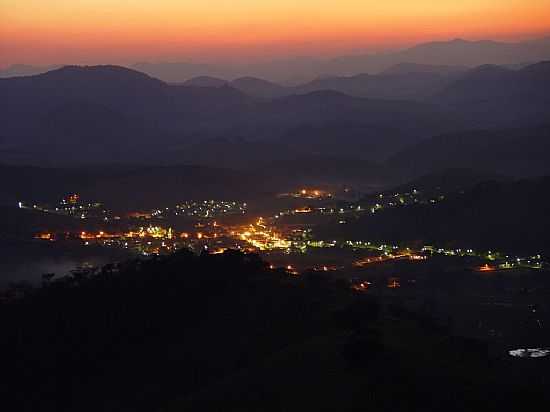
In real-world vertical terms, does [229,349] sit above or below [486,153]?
below

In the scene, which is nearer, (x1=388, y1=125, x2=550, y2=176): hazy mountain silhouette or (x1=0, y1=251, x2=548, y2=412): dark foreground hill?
(x1=0, y1=251, x2=548, y2=412): dark foreground hill

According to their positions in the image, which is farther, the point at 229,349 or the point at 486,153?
the point at 486,153

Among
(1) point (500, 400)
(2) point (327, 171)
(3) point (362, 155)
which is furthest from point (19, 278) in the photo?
(3) point (362, 155)

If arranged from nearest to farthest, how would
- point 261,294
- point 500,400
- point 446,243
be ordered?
point 500,400 < point 261,294 < point 446,243

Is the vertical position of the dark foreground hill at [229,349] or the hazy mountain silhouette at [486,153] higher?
the hazy mountain silhouette at [486,153]

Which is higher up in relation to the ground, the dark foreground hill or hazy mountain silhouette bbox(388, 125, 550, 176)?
hazy mountain silhouette bbox(388, 125, 550, 176)

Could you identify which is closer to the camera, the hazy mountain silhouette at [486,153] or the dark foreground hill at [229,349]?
the dark foreground hill at [229,349]

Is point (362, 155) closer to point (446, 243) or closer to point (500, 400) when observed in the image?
point (446, 243)

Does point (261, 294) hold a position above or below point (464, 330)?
above
